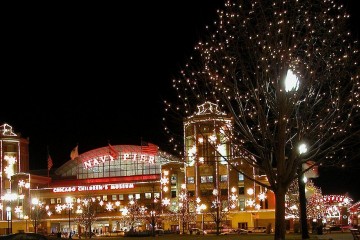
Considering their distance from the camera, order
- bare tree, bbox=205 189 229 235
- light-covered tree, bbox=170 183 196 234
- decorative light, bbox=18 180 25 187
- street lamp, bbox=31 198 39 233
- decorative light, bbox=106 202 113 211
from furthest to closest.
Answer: decorative light, bbox=18 180 25 187 < decorative light, bbox=106 202 113 211 < street lamp, bbox=31 198 39 233 < light-covered tree, bbox=170 183 196 234 < bare tree, bbox=205 189 229 235

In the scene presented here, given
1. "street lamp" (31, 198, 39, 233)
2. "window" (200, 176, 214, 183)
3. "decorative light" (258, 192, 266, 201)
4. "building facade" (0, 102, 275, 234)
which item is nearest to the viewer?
"building facade" (0, 102, 275, 234)

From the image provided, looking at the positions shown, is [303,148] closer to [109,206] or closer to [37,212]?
[37,212]

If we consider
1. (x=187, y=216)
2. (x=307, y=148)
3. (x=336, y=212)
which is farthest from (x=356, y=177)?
(x=307, y=148)

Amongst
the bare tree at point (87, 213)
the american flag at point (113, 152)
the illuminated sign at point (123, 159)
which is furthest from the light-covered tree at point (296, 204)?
the american flag at point (113, 152)

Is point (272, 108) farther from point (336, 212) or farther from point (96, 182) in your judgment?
point (336, 212)

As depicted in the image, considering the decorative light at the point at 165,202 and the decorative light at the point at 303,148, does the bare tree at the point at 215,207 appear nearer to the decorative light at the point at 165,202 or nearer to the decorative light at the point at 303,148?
the decorative light at the point at 165,202

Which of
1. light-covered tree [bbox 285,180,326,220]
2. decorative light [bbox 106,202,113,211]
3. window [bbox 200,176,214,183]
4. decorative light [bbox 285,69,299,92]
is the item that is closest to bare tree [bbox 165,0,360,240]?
decorative light [bbox 285,69,299,92]

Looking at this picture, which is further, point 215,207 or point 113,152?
point 113,152

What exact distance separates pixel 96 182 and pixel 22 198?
1344 centimetres

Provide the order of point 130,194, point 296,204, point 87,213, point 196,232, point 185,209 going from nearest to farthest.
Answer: point 296,204 < point 196,232 < point 185,209 < point 87,213 < point 130,194

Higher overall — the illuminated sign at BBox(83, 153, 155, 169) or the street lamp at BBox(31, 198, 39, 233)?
the illuminated sign at BBox(83, 153, 155, 169)

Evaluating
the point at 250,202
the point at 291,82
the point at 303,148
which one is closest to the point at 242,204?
the point at 250,202

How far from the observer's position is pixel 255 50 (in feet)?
88.8

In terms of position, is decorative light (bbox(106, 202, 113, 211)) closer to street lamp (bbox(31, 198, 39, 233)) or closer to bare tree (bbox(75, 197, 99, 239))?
bare tree (bbox(75, 197, 99, 239))
